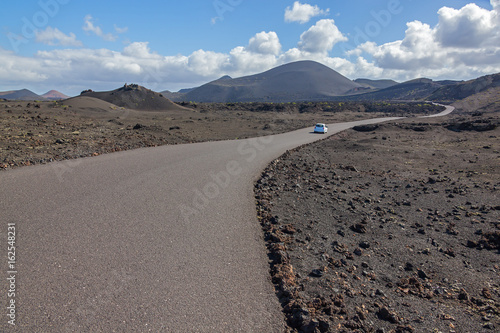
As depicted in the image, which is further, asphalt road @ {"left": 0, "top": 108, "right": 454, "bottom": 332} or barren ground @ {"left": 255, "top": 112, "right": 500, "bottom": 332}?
barren ground @ {"left": 255, "top": 112, "right": 500, "bottom": 332}

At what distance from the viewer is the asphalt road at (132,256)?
4.08m

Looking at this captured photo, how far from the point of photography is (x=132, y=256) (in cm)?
562

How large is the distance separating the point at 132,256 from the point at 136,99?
195 ft

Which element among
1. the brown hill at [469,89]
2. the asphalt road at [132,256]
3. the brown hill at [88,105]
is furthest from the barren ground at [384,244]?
the brown hill at [469,89]

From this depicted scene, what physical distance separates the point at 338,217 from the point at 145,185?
6526 millimetres

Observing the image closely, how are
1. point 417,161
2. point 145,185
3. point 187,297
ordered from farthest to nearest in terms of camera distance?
point 417,161, point 145,185, point 187,297

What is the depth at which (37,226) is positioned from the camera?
260 inches

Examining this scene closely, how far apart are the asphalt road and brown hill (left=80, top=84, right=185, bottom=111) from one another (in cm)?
4928

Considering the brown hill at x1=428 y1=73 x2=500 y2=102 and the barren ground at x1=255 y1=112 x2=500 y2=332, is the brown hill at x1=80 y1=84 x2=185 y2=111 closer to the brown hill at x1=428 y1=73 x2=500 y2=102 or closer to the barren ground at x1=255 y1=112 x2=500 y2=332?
the barren ground at x1=255 y1=112 x2=500 y2=332

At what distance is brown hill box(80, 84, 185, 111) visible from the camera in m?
57.0

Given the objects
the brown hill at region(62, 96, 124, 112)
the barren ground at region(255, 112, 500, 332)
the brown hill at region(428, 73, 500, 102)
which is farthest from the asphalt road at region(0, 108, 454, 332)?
the brown hill at region(428, 73, 500, 102)

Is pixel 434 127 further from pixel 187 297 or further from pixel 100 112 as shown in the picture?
pixel 100 112

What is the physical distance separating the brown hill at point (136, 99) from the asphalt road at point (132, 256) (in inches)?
1940

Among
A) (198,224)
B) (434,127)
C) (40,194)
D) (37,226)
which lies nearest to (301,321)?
(198,224)
